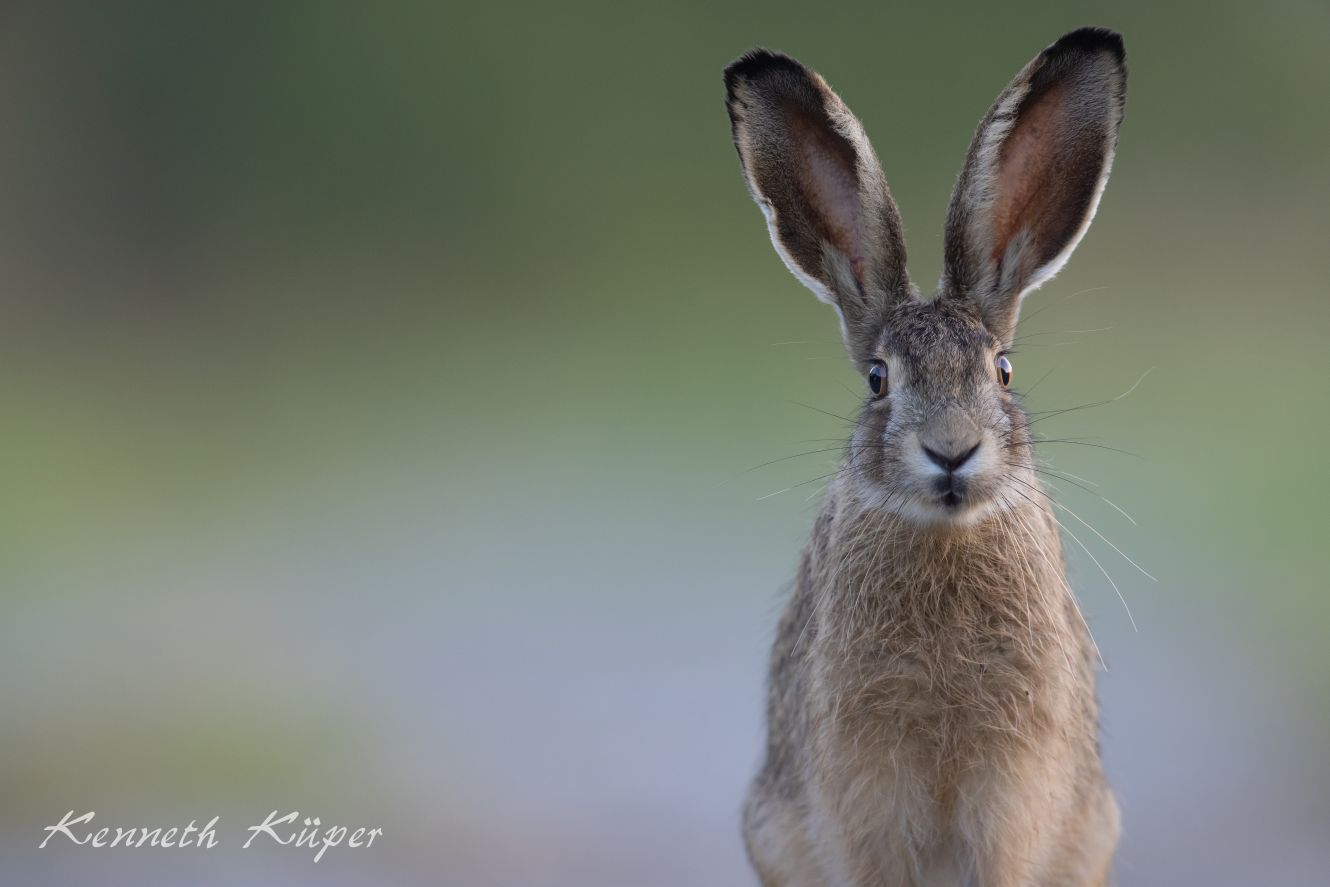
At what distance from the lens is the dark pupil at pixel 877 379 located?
1487 millimetres

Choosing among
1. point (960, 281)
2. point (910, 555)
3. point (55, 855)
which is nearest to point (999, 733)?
point (910, 555)

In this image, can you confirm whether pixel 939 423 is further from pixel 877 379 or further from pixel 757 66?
pixel 757 66

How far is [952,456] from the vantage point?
4.43 feet

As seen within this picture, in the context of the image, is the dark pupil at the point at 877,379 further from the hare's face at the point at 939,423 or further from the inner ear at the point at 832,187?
the inner ear at the point at 832,187

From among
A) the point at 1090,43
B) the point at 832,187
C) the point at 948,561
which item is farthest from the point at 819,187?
the point at 948,561

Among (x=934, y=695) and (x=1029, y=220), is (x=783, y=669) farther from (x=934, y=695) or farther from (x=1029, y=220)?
(x=1029, y=220)

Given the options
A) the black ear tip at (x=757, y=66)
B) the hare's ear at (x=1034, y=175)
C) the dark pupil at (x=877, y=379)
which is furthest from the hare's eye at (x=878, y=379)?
the black ear tip at (x=757, y=66)

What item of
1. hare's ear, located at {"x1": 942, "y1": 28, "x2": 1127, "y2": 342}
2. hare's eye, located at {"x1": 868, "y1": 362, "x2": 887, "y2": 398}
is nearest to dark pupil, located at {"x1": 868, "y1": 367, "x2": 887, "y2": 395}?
hare's eye, located at {"x1": 868, "y1": 362, "x2": 887, "y2": 398}

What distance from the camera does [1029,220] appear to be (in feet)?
5.06

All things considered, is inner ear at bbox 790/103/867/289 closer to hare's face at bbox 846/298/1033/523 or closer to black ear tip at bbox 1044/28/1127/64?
hare's face at bbox 846/298/1033/523

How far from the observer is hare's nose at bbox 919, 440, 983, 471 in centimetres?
135

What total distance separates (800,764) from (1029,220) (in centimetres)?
62

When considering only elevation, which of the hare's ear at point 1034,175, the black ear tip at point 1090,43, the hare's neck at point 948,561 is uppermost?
the black ear tip at point 1090,43

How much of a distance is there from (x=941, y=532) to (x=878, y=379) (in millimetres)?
162
